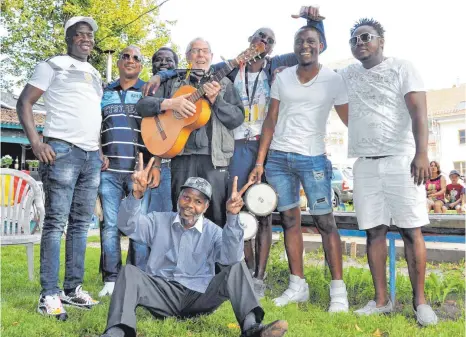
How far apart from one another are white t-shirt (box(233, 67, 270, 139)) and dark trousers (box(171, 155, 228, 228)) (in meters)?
0.58

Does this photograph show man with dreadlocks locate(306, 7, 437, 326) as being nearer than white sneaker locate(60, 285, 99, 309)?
Yes

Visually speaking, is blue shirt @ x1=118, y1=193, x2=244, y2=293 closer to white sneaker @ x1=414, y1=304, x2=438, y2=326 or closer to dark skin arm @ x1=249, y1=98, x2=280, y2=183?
dark skin arm @ x1=249, y1=98, x2=280, y2=183

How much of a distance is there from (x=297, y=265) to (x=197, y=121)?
1.72m

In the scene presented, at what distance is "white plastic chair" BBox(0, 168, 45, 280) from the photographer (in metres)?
5.89

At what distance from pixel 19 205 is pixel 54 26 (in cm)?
1846

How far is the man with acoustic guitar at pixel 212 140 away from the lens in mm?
4523

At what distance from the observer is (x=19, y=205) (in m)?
6.00

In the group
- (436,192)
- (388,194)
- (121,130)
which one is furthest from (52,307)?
(436,192)

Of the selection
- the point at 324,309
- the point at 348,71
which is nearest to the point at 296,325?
the point at 324,309

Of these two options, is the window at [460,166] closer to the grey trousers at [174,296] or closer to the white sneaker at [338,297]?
the white sneaker at [338,297]

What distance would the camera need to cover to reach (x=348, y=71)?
4590mm

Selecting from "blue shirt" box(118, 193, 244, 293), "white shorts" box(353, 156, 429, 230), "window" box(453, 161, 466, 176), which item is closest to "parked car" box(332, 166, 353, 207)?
"white shorts" box(353, 156, 429, 230)

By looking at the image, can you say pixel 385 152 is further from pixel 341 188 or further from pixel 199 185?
pixel 341 188

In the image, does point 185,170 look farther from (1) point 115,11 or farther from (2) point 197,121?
(1) point 115,11
